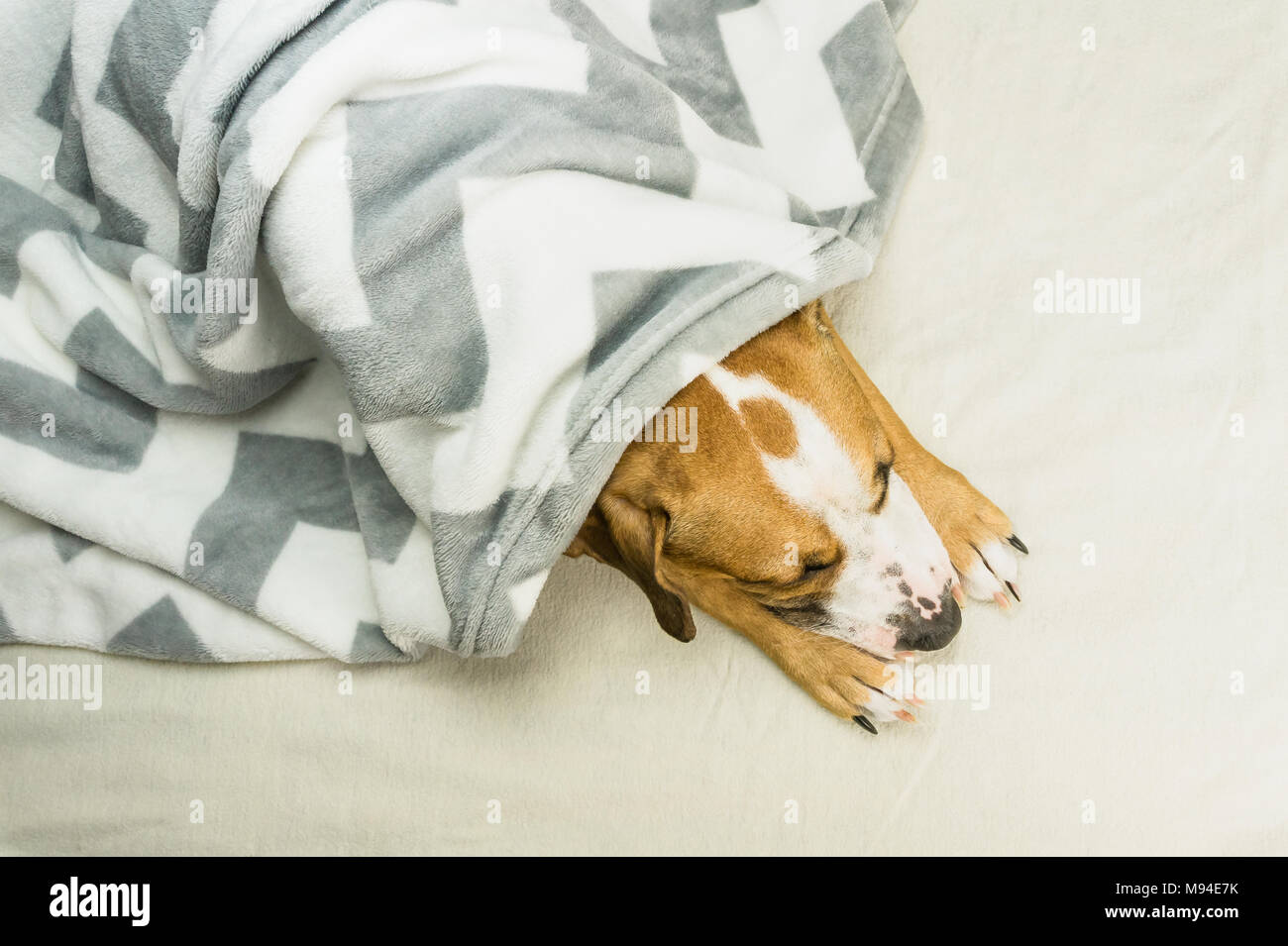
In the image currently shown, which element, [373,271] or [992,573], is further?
[992,573]

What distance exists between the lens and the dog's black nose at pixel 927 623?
2062mm

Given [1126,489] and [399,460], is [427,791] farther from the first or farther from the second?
[1126,489]

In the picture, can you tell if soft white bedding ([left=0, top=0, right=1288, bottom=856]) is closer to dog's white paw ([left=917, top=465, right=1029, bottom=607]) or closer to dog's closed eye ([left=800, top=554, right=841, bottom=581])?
dog's white paw ([left=917, top=465, right=1029, bottom=607])

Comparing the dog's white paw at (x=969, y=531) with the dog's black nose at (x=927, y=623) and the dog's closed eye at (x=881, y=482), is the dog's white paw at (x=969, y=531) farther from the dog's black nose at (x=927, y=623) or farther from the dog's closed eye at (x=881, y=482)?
the dog's closed eye at (x=881, y=482)

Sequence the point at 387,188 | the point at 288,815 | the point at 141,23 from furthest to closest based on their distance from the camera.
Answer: the point at 288,815, the point at 141,23, the point at 387,188

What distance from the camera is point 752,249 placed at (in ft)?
6.60

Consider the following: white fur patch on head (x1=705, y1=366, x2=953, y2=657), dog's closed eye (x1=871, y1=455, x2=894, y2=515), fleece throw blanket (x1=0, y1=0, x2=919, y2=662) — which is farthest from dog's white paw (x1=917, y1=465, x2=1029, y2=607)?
fleece throw blanket (x1=0, y1=0, x2=919, y2=662)

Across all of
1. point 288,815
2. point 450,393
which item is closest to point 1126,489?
point 450,393

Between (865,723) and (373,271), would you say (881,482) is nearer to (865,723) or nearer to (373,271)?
(865,723)

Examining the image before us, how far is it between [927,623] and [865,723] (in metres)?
0.32

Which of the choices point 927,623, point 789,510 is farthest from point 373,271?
point 927,623

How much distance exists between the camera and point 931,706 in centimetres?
230

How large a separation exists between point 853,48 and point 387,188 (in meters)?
1.20

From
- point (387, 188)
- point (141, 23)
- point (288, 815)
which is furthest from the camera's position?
point (288, 815)
